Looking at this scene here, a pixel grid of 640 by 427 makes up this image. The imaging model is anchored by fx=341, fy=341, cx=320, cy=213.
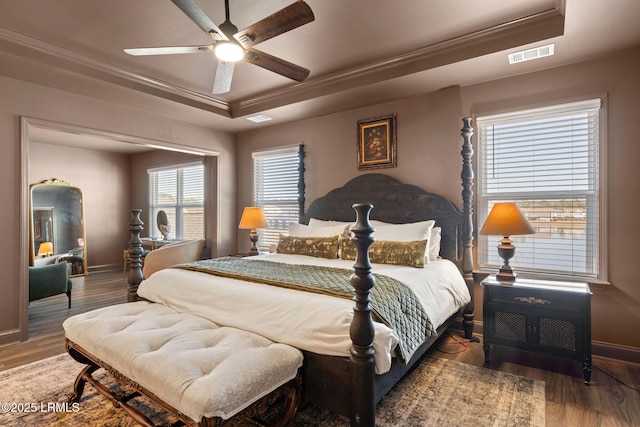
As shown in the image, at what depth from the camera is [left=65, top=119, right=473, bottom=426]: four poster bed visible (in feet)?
5.59

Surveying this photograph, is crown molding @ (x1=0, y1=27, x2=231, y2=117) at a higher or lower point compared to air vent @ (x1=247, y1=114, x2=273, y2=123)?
higher

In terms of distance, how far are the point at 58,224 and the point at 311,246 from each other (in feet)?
17.8

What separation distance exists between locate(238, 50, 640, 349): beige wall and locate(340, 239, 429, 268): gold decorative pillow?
93 centimetres

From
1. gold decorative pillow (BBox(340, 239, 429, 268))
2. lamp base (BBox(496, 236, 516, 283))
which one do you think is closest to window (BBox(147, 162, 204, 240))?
gold decorative pillow (BBox(340, 239, 429, 268))

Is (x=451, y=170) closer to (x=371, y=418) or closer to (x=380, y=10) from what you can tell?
(x=380, y=10)

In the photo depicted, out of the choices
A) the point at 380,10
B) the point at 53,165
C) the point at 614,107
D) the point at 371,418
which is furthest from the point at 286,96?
the point at 53,165

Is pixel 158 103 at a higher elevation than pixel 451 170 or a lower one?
higher

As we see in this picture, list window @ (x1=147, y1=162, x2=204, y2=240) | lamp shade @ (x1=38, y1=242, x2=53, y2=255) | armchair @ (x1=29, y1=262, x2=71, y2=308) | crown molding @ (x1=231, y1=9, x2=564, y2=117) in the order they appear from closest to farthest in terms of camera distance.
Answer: crown molding @ (x1=231, y1=9, x2=564, y2=117), armchair @ (x1=29, y1=262, x2=71, y2=308), lamp shade @ (x1=38, y1=242, x2=53, y2=255), window @ (x1=147, y1=162, x2=204, y2=240)

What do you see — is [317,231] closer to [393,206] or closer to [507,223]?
[393,206]

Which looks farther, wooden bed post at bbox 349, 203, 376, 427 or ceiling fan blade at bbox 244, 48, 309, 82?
ceiling fan blade at bbox 244, 48, 309, 82

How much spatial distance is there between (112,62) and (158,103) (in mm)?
738

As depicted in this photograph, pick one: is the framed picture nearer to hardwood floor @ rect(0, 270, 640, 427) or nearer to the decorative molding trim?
the decorative molding trim

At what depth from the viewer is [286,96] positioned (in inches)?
163

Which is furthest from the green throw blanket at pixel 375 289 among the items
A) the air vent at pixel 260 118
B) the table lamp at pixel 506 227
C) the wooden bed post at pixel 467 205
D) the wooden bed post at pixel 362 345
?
the air vent at pixel 260 118
